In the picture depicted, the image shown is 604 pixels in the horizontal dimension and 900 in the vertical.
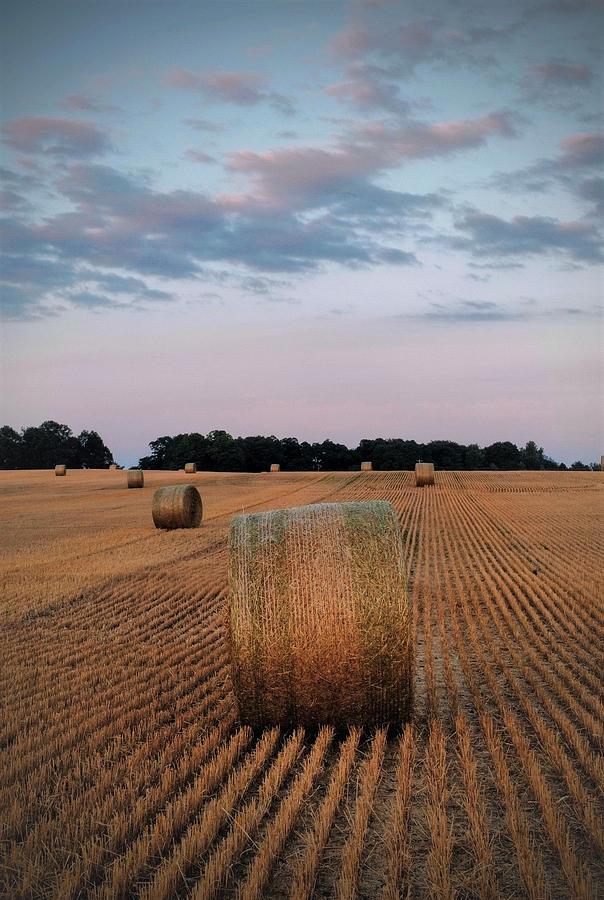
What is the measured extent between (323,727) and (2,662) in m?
3.98

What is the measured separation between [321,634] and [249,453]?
78.5m

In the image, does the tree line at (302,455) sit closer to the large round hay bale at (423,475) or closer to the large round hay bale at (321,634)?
the large round hay bale at (423,475)

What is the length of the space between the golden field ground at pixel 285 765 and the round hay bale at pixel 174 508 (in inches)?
367

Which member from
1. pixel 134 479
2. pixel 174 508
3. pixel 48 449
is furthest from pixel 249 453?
pixel 174 508

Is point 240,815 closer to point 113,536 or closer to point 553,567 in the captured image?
point 553,567

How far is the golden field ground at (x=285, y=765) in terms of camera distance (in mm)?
4273

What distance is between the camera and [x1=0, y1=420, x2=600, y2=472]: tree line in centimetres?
8481

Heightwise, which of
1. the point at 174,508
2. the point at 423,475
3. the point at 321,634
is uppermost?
the point at 423,475

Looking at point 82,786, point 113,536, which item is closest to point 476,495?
point 113,536

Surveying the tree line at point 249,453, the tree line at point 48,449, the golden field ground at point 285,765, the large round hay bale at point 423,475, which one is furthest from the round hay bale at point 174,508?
the tree line at point 48,449

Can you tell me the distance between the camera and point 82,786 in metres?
5.25

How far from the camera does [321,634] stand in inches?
246

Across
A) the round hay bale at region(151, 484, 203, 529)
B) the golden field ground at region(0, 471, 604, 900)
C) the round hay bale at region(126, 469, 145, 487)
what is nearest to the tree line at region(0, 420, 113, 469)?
the round hay bale at region(126, 469, 145, 487)

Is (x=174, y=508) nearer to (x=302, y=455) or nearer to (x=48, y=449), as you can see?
(x=302, y=455)
